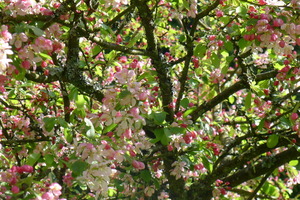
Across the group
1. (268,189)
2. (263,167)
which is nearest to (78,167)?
(263,167)

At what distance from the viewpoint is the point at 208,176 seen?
3.48 m

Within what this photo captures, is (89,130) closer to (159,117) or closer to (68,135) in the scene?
(68,135)

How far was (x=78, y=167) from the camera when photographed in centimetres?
198

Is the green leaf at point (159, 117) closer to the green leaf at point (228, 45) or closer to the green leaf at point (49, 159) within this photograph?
the green leaf at point (49, 159)

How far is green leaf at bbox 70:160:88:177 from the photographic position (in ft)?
6.45

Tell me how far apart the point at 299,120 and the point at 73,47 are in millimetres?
1389

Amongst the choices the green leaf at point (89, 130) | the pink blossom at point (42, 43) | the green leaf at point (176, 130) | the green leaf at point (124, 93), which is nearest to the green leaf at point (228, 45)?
the green leaf at point (176, 130)

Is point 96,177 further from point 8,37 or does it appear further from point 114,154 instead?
point 8,37

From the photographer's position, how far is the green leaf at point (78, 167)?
196 cm

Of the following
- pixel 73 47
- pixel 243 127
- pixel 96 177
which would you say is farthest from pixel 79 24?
A: pixel 243 127

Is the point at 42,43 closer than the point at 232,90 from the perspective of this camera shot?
Yes

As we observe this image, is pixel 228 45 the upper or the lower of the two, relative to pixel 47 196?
upper

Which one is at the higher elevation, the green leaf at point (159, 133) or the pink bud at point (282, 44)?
the pink bud at point (282, 44)

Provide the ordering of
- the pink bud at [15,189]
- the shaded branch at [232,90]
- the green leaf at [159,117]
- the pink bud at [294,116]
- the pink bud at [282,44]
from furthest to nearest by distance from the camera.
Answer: the shaded branch at [232,90] → the pink bud at [294,116] → the pink bud at [282,44] → the green leaf at [159,117] → the pink bud at [15,189]
